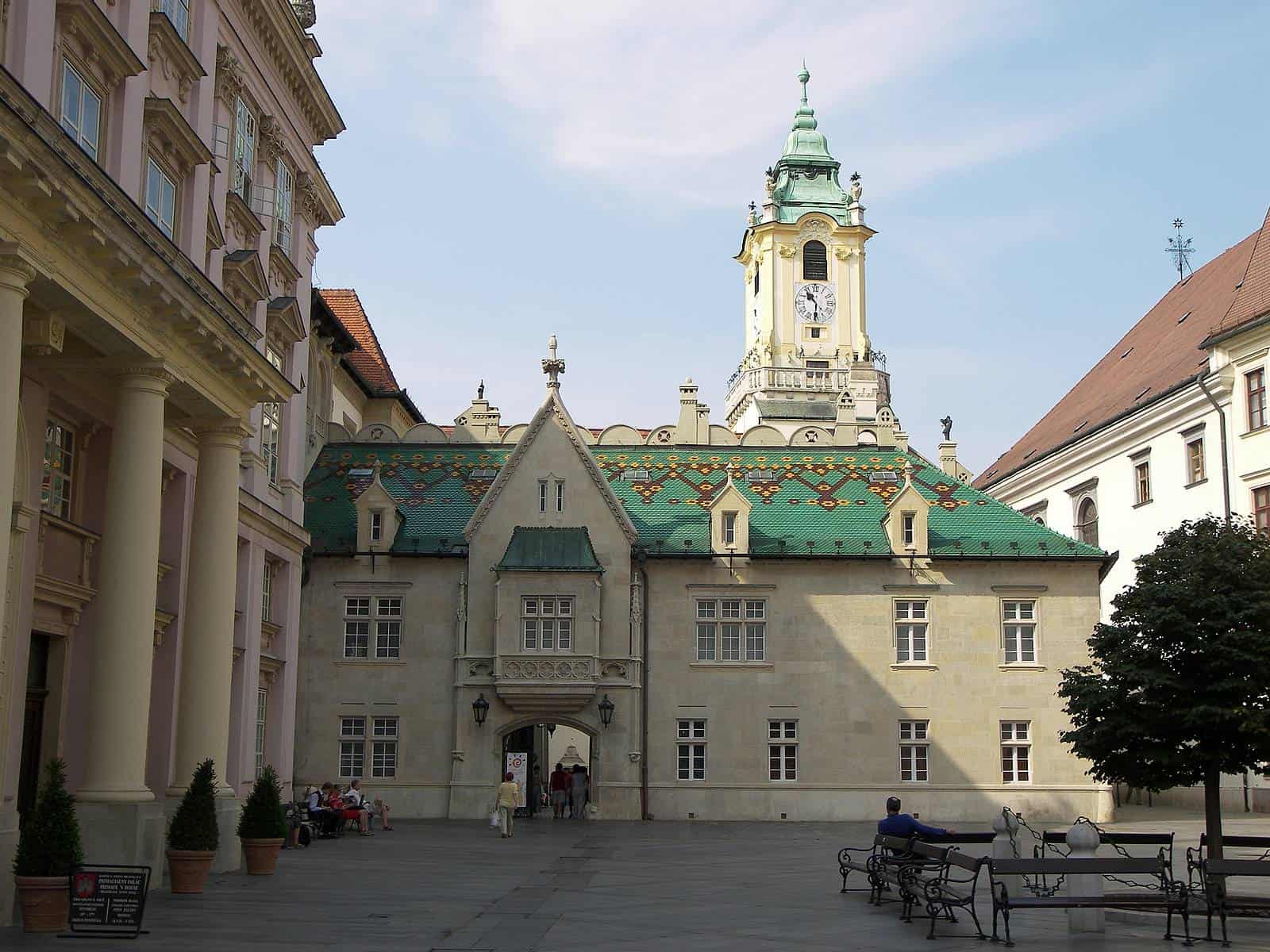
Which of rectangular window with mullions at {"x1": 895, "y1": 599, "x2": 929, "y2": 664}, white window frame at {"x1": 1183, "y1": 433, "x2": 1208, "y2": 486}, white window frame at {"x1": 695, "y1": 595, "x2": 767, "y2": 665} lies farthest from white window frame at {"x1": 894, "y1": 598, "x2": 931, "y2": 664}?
white window frame at {"x1": 1183, "y1": 433, "x2": 1208, "y2": 486}

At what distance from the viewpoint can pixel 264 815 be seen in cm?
2552

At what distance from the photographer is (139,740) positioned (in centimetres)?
2095

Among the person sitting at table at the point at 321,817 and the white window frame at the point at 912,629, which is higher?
the white window frame at the point at 912,629

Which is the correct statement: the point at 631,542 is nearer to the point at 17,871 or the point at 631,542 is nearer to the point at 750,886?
the point at 750,886

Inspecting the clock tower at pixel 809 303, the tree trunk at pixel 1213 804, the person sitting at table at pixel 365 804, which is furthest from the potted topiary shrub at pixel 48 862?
the clock tower at pixel 809 303

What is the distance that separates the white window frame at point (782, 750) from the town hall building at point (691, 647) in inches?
2.5

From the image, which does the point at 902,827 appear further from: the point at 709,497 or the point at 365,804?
the point at 709,497

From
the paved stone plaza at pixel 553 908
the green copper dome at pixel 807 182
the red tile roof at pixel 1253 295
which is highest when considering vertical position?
the green copper dome at pixel 807 182

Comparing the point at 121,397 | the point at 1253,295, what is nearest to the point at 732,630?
the point at 1253,295

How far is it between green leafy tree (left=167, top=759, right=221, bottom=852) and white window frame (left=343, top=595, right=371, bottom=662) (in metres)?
23.4

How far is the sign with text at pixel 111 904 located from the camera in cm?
1689

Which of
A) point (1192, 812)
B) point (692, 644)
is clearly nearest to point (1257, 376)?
point (1192, 812)

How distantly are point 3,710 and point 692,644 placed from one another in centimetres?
2786

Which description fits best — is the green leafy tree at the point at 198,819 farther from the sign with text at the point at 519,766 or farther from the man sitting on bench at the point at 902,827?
the sign with text at the point at 519,766
